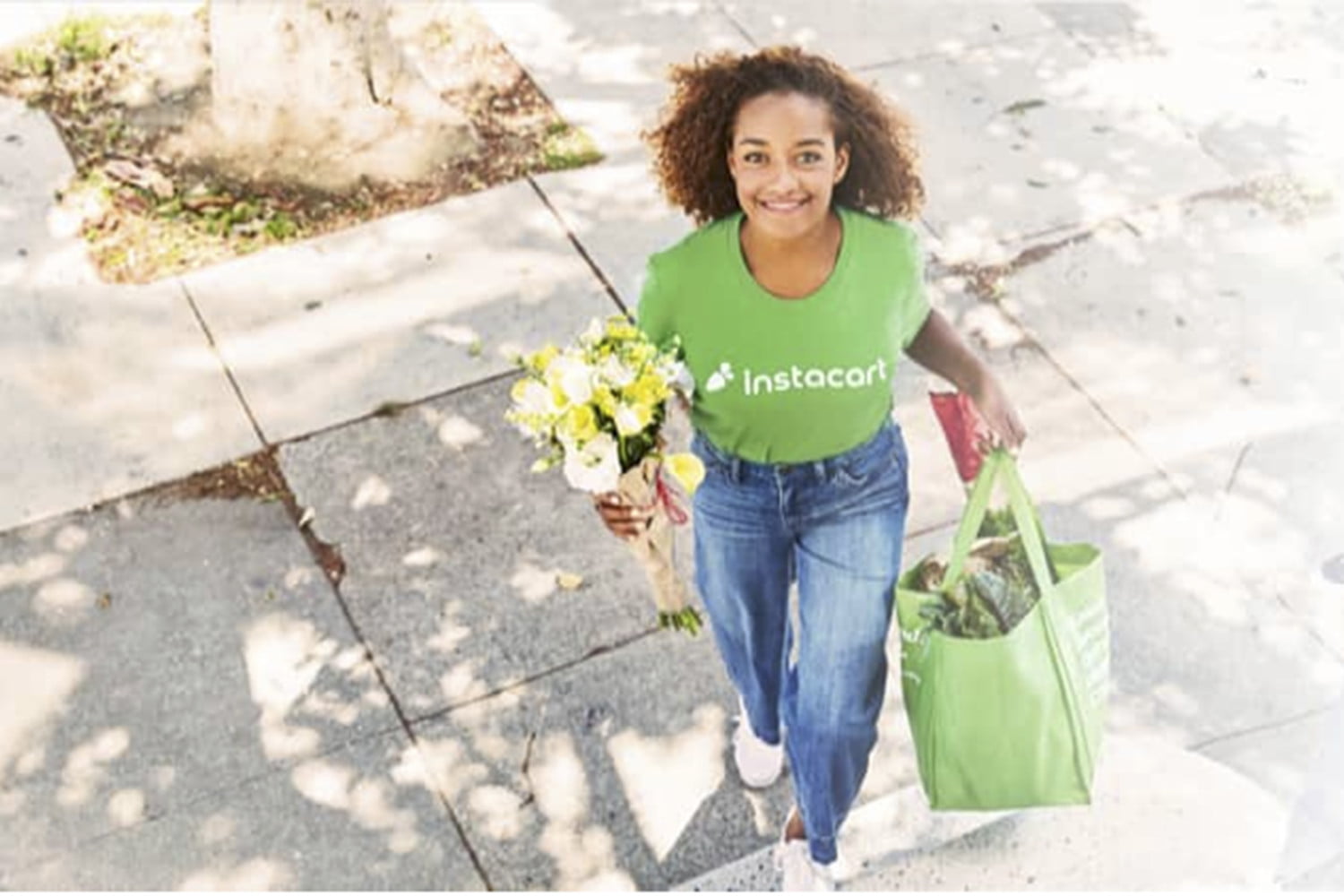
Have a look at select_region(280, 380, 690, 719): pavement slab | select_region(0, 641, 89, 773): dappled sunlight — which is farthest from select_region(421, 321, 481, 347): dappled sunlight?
select_region(0, 641, 89, 773): dappled sunlight

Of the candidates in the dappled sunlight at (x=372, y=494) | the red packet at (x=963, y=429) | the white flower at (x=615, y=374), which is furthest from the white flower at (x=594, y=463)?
the dappled sunlight at (x=372, y=494)

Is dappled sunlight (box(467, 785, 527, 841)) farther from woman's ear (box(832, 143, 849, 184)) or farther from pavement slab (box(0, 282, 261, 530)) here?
woman's ear (box(832, 143, 849, 184))

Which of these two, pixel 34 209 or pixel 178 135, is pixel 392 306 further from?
pixel 34 209

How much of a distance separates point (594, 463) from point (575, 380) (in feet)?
0.56

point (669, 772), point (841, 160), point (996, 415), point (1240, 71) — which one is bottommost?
point (669, 772)

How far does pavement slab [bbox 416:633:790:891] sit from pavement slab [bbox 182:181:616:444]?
4.51 feet

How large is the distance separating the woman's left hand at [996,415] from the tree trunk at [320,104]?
3434mm

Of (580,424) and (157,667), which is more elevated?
(580,424)

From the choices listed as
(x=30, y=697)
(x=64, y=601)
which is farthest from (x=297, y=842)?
(x=64, y=601)

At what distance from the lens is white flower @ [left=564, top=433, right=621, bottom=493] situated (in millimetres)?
3363

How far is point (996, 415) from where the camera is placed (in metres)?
3.69

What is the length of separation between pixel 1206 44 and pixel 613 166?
9.02 ft

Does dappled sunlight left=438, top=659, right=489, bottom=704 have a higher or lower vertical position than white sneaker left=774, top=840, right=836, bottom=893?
→ lower

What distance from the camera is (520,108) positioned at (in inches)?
274
